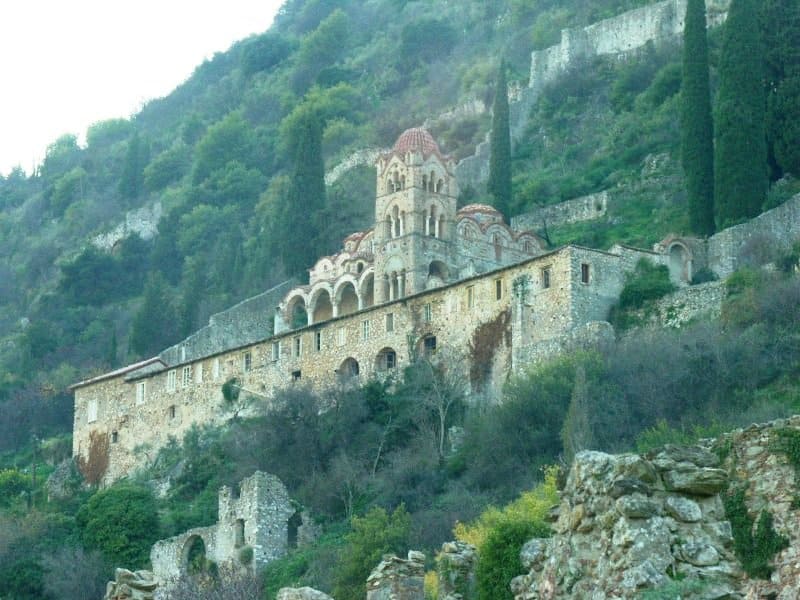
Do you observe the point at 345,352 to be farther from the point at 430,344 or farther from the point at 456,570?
the point at 456,570

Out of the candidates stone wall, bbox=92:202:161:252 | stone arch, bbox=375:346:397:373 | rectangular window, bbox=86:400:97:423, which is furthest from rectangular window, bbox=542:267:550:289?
stone wall, bbox=92:202:161:252

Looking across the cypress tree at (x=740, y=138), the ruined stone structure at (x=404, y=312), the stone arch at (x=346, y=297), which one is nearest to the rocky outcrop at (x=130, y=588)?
the ruined stone structure at (x=404, y=312)

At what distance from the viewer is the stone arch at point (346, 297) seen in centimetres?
6788

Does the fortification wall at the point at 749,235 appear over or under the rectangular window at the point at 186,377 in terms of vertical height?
over

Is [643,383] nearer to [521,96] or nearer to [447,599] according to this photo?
[447,599]

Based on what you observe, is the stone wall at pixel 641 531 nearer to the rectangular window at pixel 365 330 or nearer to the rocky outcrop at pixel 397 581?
the rocky outcrop at pixel 397 581

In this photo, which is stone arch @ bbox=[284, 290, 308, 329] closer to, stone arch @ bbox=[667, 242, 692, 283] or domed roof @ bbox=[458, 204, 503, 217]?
domed roof @ bbox=[458, 204, 503, 217]

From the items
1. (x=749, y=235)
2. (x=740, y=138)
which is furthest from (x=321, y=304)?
(x=749, y=235)

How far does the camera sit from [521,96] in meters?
92.8

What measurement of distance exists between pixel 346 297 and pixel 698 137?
14970mm

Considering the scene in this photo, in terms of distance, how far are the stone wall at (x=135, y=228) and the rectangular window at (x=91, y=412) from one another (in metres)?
37.5

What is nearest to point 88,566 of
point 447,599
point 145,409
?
point 145,409

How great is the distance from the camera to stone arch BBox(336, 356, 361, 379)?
5965cm

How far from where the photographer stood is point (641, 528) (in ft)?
42.9
